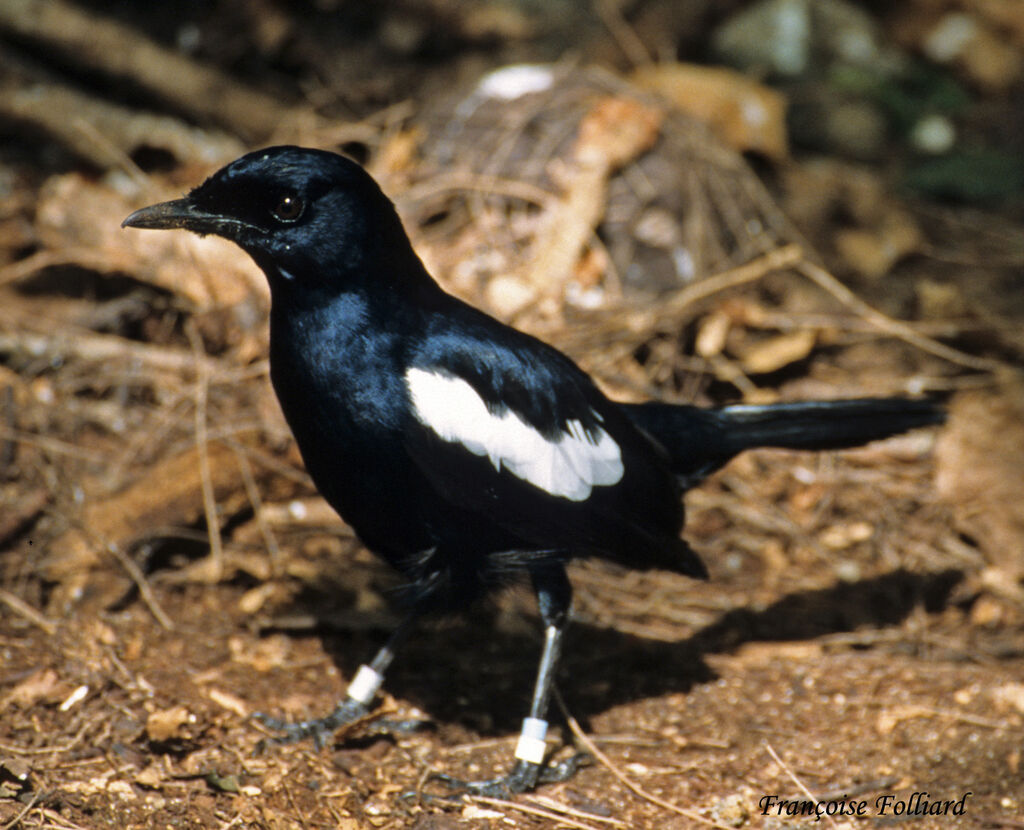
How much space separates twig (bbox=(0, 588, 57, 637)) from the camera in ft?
10.9

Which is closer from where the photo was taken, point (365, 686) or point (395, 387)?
point (395, 387)

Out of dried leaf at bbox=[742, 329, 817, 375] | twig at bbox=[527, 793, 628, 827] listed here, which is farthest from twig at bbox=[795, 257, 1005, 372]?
twig at bbox=[527, 793, 628, 827]

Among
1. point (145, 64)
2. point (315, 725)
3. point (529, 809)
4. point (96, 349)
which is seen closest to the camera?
point (529, 809)

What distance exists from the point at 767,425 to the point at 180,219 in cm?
199

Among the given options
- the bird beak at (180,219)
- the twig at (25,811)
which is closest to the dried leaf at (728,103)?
the bird beak at (180,219)

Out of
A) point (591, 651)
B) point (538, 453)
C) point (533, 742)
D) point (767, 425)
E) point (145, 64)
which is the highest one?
point (145, 64)

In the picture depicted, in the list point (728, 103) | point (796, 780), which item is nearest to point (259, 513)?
point (796, 780)

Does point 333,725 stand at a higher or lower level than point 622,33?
lower

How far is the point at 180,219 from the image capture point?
277 cm

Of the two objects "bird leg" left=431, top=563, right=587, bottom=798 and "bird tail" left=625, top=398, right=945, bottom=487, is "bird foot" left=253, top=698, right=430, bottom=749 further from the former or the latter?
"bird tail" left=625, top=398, right=945, bottom=487

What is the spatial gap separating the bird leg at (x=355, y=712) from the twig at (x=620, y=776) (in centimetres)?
47

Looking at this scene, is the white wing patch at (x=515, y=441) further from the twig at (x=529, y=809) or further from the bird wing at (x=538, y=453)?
the twig at (x=529, y=809)

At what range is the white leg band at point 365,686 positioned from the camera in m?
3.27

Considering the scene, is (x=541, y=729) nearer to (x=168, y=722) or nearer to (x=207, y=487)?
(x=168, y=722)
